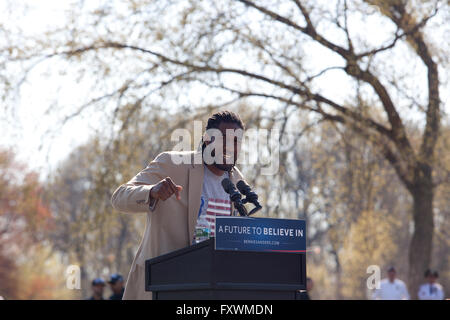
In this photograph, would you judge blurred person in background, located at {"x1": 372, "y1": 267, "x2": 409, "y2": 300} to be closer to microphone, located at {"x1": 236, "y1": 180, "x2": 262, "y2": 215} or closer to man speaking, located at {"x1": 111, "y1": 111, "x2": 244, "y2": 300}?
man speaking, located at {"x1": 111, "y1": 111, "x2": 244, "y2": 300}

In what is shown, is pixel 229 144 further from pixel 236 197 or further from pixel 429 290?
pixel 429 290

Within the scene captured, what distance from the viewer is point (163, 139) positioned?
39.4ft

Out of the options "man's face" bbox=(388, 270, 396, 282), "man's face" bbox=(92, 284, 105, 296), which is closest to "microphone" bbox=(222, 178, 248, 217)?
"man's face" bbox=(92, 284, 105, 296)

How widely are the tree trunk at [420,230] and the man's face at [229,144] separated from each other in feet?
28.8

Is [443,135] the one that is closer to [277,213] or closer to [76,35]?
[277,213]

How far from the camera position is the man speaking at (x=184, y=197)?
12.4ft

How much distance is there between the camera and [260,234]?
3.17m

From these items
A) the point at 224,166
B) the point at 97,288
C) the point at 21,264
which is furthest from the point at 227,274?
the point at 21,264

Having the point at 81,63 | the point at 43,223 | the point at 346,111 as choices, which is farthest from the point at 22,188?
the point at 346,111

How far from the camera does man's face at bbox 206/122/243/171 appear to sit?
12.4ft

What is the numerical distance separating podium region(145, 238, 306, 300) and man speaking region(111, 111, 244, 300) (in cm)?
38

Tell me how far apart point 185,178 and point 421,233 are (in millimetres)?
9716

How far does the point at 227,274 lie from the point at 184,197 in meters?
0.87

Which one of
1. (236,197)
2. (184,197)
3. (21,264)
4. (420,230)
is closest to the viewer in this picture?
(236,197)
